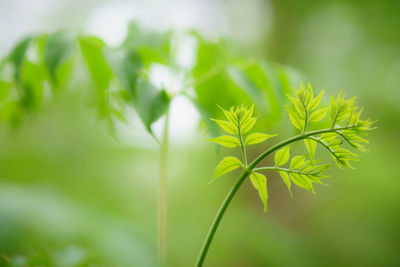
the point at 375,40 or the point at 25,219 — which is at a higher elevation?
the point at 375,40

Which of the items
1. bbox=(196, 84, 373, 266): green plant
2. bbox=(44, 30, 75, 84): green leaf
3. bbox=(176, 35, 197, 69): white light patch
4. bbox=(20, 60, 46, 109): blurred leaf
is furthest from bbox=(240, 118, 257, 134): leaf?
bbox=(20, 60, 46, 109): blurred leaf

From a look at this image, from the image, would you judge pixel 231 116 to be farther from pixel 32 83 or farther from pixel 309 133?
pixel 32 83

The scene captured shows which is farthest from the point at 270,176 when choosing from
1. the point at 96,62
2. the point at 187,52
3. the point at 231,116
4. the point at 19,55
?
the point at 231,116

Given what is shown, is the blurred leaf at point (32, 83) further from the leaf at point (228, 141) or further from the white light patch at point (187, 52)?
the leaf at point (228, 141)

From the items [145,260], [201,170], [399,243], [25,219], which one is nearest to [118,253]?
[145,260]

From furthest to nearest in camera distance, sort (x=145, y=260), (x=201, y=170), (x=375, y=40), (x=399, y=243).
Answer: (x=201, y=170)
(x=375, y=40)
(x=399, y=243)
(x=145, y=260)

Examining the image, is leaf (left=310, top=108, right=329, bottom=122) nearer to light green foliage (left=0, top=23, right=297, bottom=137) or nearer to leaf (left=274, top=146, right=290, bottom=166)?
leaf (left=274, top=146, right=290, bottom=166)

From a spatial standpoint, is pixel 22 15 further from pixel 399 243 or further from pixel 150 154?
pixel 399 243

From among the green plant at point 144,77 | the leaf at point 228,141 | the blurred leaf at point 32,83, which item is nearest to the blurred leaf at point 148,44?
the green plant at point 144,77
